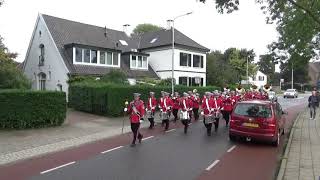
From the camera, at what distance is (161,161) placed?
453 inches

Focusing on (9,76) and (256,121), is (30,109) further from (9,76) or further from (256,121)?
(9,76)

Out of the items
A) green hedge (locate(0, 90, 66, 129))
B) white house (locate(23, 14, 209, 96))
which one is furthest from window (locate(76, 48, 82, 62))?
green hedge (locate(0, 90, 66, 129))

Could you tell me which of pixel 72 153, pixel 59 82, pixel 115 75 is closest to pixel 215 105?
pixel 72 153

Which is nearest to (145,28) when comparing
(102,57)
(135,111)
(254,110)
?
(102,57)

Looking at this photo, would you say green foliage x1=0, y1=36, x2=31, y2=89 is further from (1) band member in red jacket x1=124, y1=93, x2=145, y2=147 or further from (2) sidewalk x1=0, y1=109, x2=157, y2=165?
(1) band member in red jacket x1=124, y1=93, x2=145, y2=147

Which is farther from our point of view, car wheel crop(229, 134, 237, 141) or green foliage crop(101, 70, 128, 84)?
green foliage crop(101, 70, 128, 84)

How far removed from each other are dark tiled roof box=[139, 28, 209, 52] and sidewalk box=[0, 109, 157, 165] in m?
22.0

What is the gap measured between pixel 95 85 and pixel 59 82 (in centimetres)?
1017

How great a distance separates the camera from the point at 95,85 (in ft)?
82.5

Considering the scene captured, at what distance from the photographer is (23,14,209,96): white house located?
34438mm

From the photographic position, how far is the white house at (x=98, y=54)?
34.4 m

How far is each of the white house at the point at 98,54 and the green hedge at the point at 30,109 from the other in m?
13.7

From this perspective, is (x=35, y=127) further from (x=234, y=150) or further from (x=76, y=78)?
(x=76, y=78)

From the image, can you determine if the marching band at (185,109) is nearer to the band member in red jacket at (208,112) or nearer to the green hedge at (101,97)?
the band member in red jacket at (208,112)
